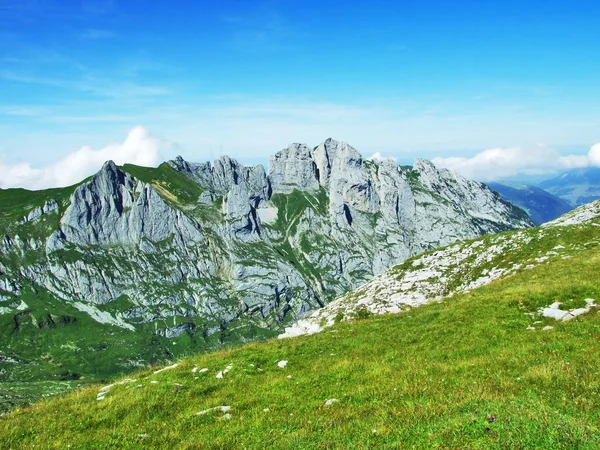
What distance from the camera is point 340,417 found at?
44.5 ft

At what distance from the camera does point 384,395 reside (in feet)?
50.2

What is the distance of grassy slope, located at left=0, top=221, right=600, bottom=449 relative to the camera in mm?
11023

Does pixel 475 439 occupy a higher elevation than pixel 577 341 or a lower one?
higher

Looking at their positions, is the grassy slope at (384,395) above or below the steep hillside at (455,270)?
above

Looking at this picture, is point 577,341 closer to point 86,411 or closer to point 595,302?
point 595,302

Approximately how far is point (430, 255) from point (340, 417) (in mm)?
50133

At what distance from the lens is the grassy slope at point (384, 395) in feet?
36.2

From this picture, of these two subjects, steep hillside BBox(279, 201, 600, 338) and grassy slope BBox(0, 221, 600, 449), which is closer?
grassy slope BBox(0, 221, 600, 449)

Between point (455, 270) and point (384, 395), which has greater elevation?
point (384, 395)

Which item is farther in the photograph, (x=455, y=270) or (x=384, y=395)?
(x=455, y=270)

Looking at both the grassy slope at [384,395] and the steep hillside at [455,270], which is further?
the steep hillside at [455,270]

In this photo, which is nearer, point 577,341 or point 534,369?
point 534,369

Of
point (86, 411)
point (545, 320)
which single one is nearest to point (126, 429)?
point (86, 411)

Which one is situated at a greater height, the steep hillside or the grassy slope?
the grassy slope
